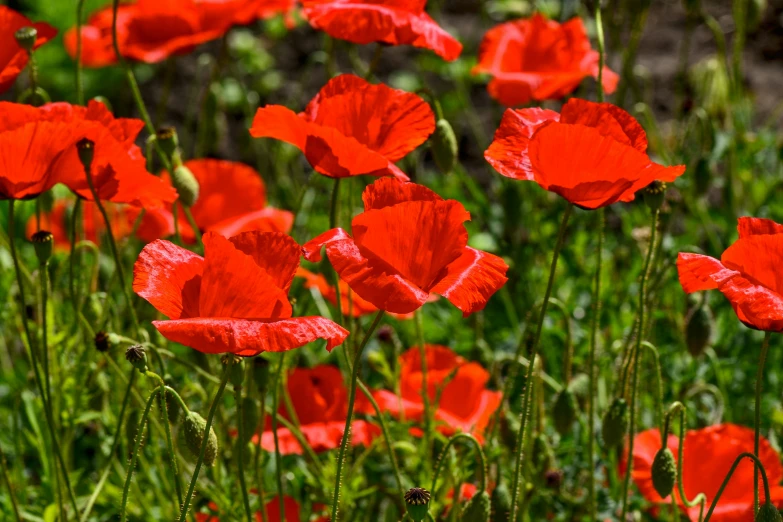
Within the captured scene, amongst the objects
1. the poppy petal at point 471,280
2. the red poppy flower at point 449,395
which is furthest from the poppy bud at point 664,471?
the red poppy flower at point 449,395

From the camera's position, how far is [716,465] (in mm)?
Answer: 1656

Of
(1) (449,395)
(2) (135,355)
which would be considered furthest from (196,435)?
(1) (449,395)

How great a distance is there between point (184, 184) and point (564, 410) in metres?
0.63

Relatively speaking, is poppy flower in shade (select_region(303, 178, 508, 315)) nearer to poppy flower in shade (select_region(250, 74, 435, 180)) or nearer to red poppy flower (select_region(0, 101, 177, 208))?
poppy flower in shade (select_region(250, 74, 435, 180))

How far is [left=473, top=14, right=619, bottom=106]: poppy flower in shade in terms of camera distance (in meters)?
1.93

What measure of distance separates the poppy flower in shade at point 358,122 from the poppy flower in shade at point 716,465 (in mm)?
583

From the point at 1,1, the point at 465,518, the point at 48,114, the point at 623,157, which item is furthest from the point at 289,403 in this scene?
the point at 1,1

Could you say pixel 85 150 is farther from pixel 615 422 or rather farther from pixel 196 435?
pixel 615 422

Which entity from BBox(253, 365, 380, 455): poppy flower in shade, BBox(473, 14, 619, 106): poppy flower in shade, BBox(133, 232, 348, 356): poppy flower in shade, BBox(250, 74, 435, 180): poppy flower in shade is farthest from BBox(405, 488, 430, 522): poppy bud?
BBox(473, 14, 619, 106): poppy flower in shade

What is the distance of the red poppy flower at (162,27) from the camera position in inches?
83.3

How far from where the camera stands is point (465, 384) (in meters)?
1.85

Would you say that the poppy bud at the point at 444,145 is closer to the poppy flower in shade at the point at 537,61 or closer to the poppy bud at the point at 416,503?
the poppy flower in shade at the point at 537,61

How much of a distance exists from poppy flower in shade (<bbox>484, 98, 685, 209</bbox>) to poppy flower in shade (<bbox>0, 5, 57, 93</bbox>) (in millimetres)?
647

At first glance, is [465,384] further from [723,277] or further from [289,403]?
[723,277]
